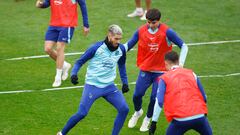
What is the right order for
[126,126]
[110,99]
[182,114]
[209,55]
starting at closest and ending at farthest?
[182,114] → [110,99] → [126,126] → [209,55]

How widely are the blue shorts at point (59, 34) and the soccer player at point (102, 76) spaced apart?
336 centimetres

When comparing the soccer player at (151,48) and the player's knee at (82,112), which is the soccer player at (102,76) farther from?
the soccer player at (151,48)

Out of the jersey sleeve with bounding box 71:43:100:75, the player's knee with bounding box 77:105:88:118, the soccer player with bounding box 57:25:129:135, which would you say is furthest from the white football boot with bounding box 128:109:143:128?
the jersey sleeve with bounding box 71:43:100:75

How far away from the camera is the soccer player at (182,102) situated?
9.09 meters

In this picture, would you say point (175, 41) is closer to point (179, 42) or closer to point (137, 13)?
point (179, 42)

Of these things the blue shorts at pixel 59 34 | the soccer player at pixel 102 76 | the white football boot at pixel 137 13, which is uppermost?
the soccer player at pixel 102 76

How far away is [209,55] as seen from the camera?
53.1ft

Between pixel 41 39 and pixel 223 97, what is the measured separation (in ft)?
20.5

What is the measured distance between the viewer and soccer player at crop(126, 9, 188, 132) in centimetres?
1130

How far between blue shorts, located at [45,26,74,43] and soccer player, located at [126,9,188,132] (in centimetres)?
284

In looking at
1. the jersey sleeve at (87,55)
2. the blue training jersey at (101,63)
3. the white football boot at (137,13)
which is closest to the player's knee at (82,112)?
the blue training jersey at (101,63)

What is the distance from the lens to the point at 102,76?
10.7 m

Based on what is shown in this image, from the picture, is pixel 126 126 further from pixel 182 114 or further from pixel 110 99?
pixel 182 114

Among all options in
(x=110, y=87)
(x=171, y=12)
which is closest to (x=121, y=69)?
(x=110, y=87)
